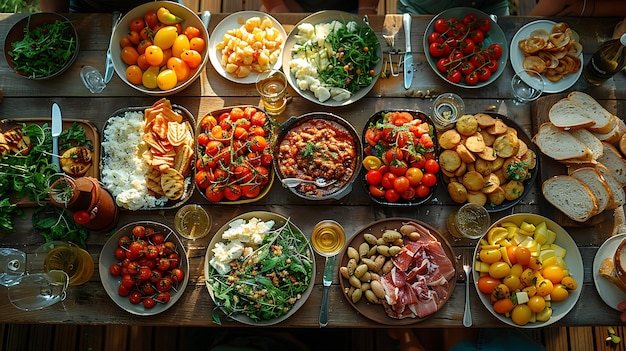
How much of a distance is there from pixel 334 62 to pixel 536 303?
4.95 feet

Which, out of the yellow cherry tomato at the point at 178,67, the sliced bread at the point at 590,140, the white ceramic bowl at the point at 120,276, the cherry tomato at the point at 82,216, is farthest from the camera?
the yellow cherry tomato at the point at 178,67

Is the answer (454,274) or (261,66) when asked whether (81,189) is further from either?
(454,274)

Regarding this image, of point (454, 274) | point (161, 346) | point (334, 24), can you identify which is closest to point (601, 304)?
point (454, 274)

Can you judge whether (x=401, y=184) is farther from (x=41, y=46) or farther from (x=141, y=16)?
(x=41, y=46)

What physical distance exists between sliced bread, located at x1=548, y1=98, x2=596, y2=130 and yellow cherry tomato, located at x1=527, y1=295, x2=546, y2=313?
0.86 meters

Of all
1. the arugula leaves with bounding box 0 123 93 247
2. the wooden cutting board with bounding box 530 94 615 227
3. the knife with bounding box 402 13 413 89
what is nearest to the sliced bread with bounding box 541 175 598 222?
the wooden cutting board with bounding box 530 94 615 227

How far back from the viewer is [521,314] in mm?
2121

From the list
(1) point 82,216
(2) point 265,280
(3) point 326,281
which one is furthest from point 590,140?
(1) point 82,216

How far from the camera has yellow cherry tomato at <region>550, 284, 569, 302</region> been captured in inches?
84.7

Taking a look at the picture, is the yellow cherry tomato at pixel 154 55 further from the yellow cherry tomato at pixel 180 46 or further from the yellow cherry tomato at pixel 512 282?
the yellow cherry tomato at pixel 512 282

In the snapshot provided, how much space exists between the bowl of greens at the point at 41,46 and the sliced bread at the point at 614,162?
9.23 feet

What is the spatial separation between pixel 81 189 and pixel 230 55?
986 millimetres

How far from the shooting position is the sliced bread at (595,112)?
7.57 ft

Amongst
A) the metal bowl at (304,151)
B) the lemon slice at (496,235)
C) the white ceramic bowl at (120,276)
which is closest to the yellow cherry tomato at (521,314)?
the lemon slice at (496,235)
